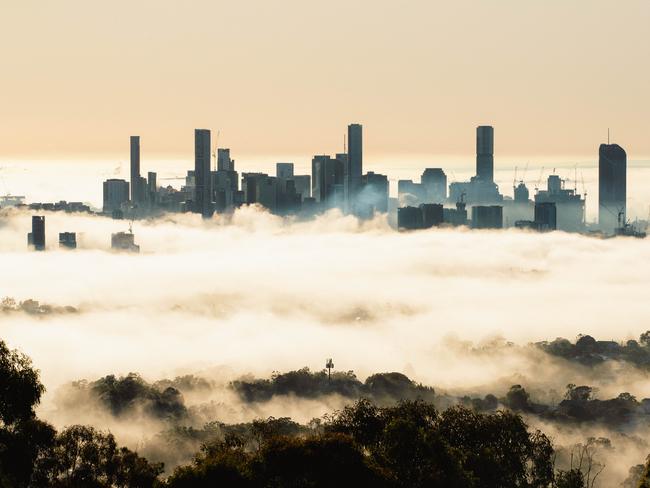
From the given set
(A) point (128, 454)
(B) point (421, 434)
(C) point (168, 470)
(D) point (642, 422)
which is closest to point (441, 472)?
(B) point (421, 434)

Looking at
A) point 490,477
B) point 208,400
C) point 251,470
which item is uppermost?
point 251,470

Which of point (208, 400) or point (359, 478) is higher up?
point (359, 478)

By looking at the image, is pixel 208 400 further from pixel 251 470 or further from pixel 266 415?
pixel 251 470

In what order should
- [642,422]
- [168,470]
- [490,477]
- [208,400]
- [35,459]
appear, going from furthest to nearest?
[208,400] → [642,422] → [168,470] → [490,477] → [35,459]

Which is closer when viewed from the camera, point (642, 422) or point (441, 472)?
point (441, 472)

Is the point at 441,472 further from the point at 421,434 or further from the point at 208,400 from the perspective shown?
the point at 208,400

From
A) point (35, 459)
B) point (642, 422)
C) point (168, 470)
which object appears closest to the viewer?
point (35, 459)

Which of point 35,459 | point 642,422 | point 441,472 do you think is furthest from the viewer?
point 642,422

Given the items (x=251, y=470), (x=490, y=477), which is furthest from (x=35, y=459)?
(x=490, y=477)

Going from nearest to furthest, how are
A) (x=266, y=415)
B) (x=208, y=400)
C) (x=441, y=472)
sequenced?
(x=441, y=472)
(x=266, y=415)
(x=208, y=400)
